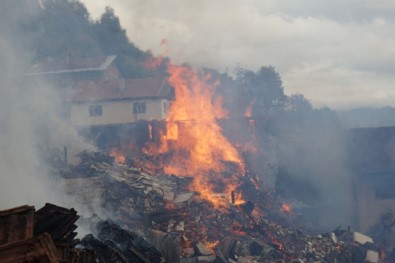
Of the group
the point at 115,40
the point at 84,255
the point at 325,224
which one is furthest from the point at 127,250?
the point at 115,40

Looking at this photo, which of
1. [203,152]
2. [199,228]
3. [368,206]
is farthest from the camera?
[203,152]

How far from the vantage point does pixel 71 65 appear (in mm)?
50188

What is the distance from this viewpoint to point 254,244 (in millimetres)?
15195

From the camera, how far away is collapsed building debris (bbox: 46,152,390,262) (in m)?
14.0

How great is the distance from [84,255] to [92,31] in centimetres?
6345

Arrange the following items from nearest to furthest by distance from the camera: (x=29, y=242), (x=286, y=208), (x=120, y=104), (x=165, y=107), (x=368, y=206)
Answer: (x=29, y=242)
(x=368, y=206)
(x=286, y=208)
(x=120, y=104)
(x=165, y=107)

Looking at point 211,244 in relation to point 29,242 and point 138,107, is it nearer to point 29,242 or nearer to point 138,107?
point 29,242

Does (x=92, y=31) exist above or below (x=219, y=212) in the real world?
above

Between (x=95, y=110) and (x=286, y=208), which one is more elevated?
(x=95, y=110)

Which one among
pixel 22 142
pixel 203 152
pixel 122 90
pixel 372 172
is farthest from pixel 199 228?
pixel 122 90

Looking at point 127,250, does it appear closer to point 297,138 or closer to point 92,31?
point 297,138

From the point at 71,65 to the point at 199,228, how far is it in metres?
39.4

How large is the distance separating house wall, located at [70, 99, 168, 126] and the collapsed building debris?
69.3ft

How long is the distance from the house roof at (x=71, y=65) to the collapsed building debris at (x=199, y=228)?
102ft
